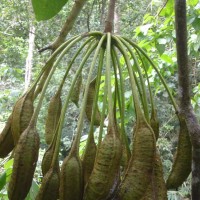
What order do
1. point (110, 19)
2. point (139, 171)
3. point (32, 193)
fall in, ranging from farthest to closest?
point (32, 193) → point (110, 19) → point (139, 171)

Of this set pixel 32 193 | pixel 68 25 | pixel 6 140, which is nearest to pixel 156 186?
pixel 6 140

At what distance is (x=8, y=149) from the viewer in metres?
0.75

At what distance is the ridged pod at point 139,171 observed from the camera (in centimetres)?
53

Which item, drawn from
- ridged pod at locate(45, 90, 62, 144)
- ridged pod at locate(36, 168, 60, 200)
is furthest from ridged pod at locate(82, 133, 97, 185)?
ridged pod at locate(45, 90, 62, 144)

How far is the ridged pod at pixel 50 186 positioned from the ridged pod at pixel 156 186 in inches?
5.9

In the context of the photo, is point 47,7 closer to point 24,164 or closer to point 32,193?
point 24,164

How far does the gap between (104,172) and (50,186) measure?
11 cm

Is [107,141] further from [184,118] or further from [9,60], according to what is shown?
[9,60]

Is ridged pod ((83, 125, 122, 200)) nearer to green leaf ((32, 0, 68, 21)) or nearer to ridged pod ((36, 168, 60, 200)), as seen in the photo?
ridged pod ((36, 168, 60, 200))

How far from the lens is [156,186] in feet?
1.85

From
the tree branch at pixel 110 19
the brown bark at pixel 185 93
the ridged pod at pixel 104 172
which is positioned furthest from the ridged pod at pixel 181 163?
the tree branch at pixel 110 19

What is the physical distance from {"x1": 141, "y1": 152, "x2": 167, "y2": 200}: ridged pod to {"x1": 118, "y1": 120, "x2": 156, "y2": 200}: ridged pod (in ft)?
0.08

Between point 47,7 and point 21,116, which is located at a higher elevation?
point 47,7

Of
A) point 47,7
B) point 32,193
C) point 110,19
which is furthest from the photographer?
point 32,193
